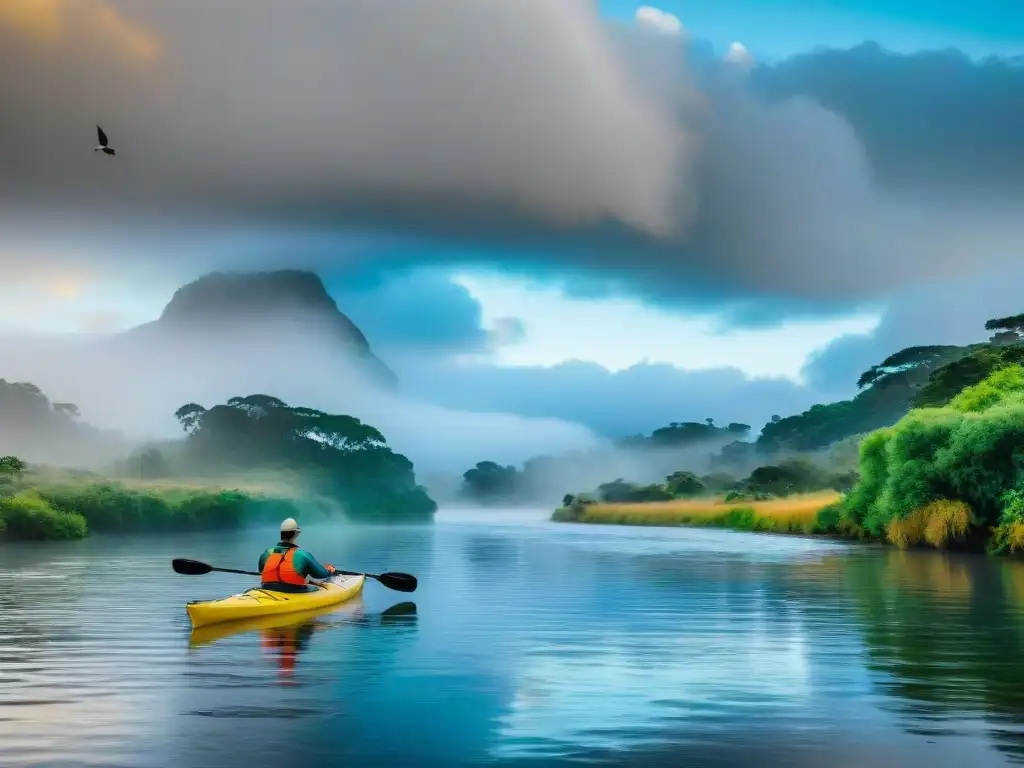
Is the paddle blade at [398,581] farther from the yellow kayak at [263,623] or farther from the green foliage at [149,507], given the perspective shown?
the green foliage at [149,507]

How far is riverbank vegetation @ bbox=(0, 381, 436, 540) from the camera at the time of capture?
3063 inches

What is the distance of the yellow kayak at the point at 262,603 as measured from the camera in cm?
2259

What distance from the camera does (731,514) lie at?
93312 mm

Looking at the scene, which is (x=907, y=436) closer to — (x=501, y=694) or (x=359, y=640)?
(x=359, y=640)

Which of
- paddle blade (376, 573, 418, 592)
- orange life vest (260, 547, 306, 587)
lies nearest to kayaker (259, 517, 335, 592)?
orange life vest (260, 547, 306, 587)

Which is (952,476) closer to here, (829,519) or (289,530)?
(829,519)

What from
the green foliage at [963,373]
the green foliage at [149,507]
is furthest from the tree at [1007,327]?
the green foliage at [149,507]

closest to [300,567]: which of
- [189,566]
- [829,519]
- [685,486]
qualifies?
[189,566]

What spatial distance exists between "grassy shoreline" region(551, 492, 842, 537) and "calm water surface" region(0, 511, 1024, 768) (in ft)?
130

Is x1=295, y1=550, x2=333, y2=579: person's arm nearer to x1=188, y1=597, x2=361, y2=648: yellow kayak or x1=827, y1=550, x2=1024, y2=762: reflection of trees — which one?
x1=188, y1=597, x2=361, y2=648: yellow kayak

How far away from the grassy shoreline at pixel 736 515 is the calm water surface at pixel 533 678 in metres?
39.8

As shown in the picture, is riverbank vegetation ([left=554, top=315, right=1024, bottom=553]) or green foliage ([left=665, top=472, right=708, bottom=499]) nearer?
riverbank vegetation ([left=554, top=315, right=1024, bottom=553])

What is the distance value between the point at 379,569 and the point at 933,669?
26570mm

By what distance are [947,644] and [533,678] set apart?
7750 millimetres
